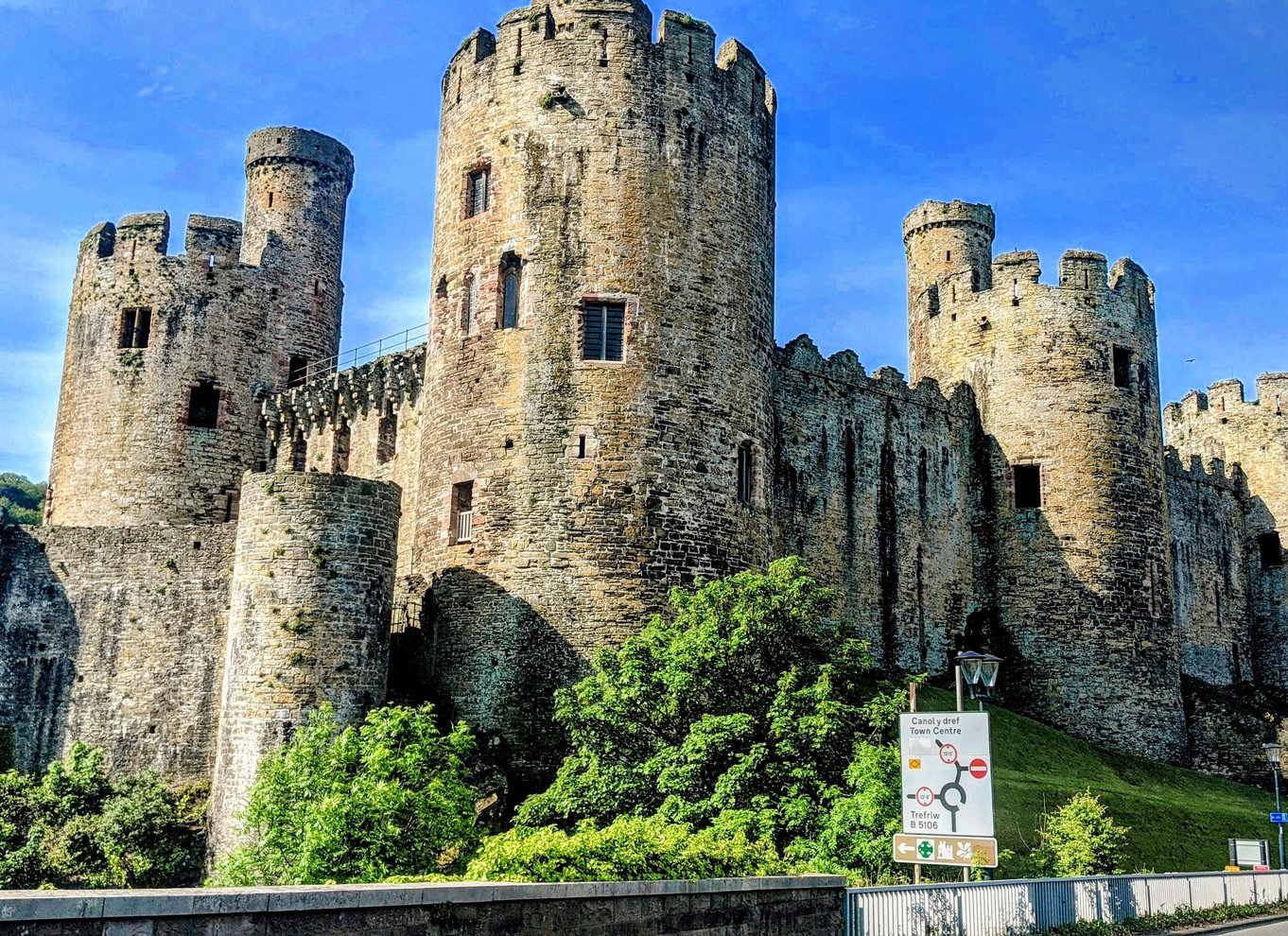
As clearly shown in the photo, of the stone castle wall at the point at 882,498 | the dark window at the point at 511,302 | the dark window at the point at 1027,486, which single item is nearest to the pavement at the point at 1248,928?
the stone castle wall at the point at 882,498

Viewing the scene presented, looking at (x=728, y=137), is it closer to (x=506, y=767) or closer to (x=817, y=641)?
(x=817, y=641)

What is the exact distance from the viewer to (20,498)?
283 feet

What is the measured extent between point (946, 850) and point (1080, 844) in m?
7.81

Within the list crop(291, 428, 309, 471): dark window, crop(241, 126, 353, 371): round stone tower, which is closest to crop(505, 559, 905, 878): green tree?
crop(291, 428, 309, 471): dark window

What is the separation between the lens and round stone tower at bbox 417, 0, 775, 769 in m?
26.5

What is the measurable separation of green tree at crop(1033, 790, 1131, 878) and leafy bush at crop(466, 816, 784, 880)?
8.11 m

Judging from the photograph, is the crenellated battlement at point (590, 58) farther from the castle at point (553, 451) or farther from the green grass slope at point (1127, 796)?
the green grass slope at point (1127, 796)

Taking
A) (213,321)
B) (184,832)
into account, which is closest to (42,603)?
(184,832)

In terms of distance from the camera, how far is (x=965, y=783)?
18.3 meters

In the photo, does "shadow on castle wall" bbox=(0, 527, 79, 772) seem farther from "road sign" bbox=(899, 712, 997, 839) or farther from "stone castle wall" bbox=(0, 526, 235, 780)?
"road sign" bbox=(899, 712, 997, 839)

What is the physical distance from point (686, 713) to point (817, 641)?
8.75ft

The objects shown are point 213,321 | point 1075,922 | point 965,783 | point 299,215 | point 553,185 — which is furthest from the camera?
point 299,215

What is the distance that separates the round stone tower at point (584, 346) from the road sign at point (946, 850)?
867 cm

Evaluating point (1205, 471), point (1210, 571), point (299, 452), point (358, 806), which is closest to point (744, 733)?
point (358, 806)
